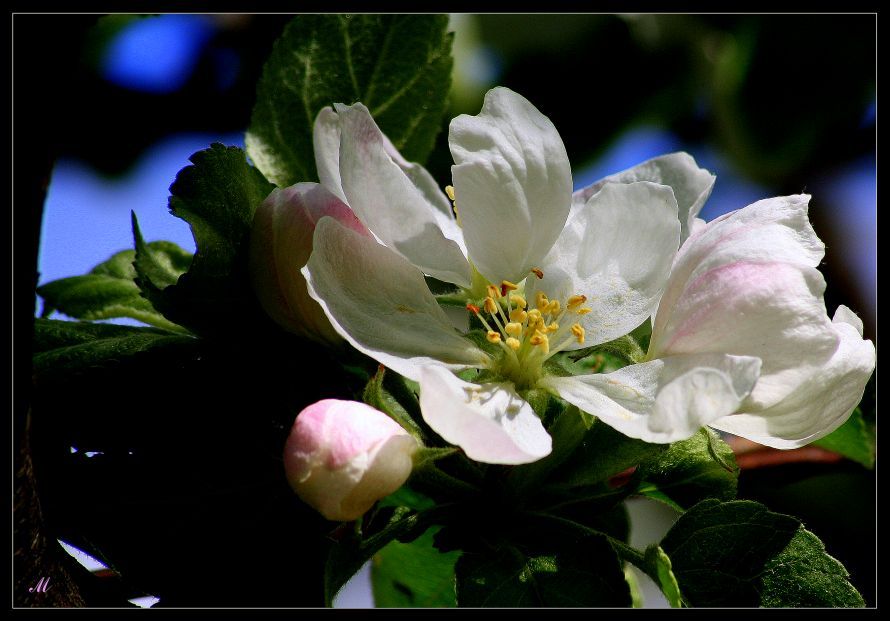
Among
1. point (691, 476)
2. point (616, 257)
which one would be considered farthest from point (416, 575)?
point (616, 257)

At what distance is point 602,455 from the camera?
0.74m

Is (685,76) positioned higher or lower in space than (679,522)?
higher

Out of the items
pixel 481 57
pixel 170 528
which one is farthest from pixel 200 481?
pixel 481 57

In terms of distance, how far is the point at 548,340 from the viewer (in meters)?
0.76

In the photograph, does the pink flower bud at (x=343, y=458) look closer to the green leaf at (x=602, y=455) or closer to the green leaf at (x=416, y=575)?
the green leaf at (x=602, y=455)

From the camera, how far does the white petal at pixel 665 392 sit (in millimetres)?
Result: 591

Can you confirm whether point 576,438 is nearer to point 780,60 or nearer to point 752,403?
point 752,403

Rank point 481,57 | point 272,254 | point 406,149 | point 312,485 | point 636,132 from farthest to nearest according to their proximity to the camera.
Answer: point 636,132 → point 481,57 → point 406,149 → point 272,254 → point 312,485

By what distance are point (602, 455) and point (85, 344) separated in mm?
452

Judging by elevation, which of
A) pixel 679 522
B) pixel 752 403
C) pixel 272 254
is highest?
pixel 272 254

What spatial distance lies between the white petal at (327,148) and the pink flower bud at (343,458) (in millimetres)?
252

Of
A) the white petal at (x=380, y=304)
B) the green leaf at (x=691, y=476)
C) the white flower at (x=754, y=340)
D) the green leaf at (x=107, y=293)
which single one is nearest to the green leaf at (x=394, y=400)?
the white petal at (x=380, y=304)

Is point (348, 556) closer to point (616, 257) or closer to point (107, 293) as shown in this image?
point (616, 257)

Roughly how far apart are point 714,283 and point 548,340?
0.50 ft
